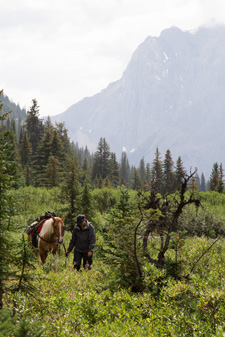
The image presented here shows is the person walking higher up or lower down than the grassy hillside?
higher up

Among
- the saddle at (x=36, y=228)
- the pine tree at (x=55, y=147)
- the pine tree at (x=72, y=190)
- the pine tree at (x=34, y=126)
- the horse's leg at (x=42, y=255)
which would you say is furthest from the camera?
the pine tree at (x=34, y=126)

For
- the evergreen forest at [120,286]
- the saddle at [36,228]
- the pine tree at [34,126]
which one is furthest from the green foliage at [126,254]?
the pine tree at [34,126]

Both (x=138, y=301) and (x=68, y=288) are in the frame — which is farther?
(x=68, y=288)

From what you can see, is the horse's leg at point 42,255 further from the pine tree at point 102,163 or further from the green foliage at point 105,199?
the pine tree at point 102,163

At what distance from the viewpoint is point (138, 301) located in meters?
5.69

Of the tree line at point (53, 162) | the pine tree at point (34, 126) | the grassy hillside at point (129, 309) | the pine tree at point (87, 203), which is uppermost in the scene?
the pine tree at point (34, 126)

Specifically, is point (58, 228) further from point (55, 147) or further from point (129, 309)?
point (55, 147)

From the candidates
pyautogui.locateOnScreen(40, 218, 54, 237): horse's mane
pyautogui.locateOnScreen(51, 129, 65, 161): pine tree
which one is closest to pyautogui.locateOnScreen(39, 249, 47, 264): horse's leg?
pyautogui.locateOnScreen(40, 218, 54, 237): horse's mane

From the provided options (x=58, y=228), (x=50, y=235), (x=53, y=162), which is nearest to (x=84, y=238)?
(x=58, y=228)

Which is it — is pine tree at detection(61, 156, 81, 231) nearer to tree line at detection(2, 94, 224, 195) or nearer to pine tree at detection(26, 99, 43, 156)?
tree line at detection(2, 94, 224, 195)

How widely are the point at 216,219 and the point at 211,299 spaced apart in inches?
674

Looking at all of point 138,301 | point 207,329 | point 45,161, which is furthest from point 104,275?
point 45,161

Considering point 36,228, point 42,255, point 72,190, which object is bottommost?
point 42,255

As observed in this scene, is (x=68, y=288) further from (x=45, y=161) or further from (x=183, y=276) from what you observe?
(x=45, y=161)
